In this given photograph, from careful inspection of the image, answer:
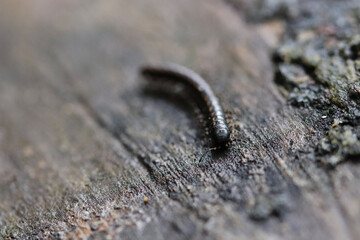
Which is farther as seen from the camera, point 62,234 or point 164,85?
point 164,85

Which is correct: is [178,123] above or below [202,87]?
below

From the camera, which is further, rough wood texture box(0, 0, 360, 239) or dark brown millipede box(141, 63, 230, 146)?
dark brown millipede box(141, 63, 230, 146)

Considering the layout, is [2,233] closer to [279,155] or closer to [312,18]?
[279,155]

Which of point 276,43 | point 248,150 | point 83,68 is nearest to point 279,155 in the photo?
point 248,150

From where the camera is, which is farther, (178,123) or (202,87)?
(202,87)
